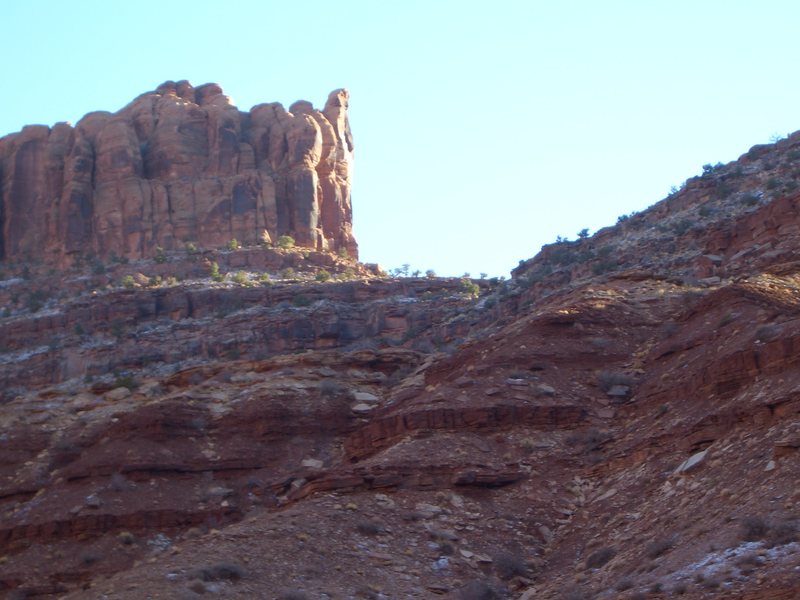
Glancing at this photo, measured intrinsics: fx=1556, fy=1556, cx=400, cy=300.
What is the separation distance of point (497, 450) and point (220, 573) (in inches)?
332

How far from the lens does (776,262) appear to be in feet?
139

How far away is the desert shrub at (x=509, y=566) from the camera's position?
3009cm

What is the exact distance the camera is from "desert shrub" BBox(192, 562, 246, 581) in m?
29.0

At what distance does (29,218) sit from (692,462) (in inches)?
2545

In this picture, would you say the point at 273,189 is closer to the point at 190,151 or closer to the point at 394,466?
the point at 190,151

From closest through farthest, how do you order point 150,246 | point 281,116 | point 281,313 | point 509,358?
point 509,358 < point 281,313 < point 150,246 < point 281,116

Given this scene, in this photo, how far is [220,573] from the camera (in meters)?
29.1

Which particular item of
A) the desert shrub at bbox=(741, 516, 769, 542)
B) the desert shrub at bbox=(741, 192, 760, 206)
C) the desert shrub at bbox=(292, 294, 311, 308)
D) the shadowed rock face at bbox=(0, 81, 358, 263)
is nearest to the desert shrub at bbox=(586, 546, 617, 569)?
the desert shrub at bbox=(741, 516, 769, 542)

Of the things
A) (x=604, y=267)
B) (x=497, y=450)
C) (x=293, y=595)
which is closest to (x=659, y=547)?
(x=293, y=595)

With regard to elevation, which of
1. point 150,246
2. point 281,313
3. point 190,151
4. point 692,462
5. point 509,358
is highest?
point 190,151

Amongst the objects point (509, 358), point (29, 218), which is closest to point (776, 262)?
point (509, 358)

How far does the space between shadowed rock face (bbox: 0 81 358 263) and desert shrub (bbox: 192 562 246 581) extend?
181 ft

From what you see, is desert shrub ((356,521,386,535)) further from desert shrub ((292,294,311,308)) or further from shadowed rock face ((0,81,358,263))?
shadowed rock face ((0,81,358,263))

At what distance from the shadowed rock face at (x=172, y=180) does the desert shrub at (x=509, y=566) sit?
54584 millimetres
